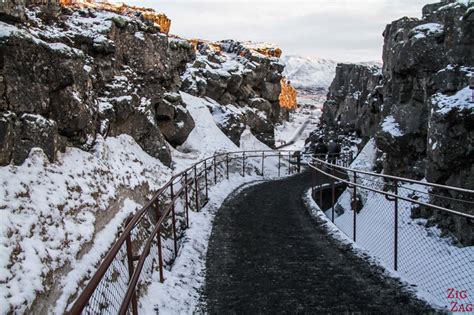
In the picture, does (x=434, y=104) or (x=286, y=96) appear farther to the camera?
(x=286, y=96)

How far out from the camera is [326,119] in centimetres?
6006

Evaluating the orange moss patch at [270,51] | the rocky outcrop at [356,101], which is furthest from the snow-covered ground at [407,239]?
the orange moss patch at [270,51]

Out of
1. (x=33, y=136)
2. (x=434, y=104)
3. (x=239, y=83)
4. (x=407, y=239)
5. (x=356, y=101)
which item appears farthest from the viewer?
(x=356, y=101)

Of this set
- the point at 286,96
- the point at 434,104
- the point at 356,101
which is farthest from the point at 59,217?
the point at 286,96

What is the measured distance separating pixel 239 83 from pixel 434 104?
25635 mm

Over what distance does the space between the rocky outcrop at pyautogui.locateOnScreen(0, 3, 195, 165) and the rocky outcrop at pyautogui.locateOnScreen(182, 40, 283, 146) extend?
27.5 ft

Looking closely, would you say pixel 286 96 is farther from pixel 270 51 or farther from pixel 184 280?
pixel 184 280

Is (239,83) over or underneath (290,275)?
over

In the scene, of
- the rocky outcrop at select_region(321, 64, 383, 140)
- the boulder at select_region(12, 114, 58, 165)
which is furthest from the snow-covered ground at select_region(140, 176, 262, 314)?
the rocky outcrop at select_region(321, 64, 383, 140)

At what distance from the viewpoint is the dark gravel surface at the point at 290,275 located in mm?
4906

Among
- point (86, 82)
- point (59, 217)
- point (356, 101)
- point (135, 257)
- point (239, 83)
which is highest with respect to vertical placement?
point (239, 83)

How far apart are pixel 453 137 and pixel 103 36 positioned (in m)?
11.3

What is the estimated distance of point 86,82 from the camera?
9.99 m

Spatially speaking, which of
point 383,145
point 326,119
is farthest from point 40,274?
point 326,119
